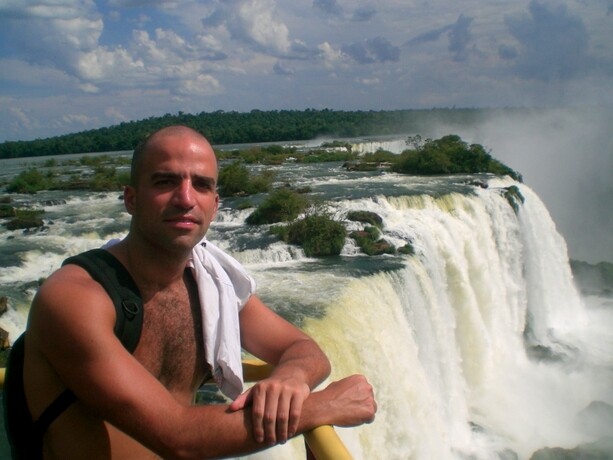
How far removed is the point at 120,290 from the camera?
→ 1646 millimetres

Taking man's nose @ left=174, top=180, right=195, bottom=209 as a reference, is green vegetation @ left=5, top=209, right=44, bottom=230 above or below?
below

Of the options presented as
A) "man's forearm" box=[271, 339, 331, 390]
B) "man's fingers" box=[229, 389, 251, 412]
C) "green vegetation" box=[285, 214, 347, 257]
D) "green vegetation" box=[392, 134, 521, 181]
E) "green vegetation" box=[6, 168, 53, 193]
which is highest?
"man's fingers" box=[229, 389, 251, 412]

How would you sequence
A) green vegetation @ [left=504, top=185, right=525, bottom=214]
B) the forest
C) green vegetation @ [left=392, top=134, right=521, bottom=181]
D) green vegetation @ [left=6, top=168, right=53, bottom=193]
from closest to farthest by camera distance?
green vegetation @ [left=504, top=185, right=525, bottom=214]
green vegetation @ [left=6, top=168, right=53, bottom=193]
green vegetation @ [left=392, top=134, right=521, bottom=181]
the forest

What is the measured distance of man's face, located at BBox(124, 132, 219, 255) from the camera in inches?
70.1

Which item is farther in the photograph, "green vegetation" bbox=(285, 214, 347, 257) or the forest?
the forest

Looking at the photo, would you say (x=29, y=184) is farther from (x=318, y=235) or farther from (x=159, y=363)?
Result: (x=159, y=363)

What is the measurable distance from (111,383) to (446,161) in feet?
70.6

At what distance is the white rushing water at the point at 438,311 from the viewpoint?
7477mm

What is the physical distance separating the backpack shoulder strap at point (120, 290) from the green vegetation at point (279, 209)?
11303 mm

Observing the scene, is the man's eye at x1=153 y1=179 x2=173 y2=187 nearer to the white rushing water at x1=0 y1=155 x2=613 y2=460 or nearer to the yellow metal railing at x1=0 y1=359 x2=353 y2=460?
the yellow metal railing at x1=0 y1=359 x2=353 y2=460

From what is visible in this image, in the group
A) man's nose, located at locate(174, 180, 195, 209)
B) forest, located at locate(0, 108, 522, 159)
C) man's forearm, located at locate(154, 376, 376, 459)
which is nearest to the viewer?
man's forearm, located at locate(154, 376, 376, 459)

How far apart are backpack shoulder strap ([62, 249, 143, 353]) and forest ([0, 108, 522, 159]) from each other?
3541 centimetres

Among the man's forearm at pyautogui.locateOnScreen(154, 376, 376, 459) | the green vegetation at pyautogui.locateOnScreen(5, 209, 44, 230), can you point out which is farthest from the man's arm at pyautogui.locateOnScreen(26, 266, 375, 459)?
the green vegetation at pyautogui.locateOnScreen(5, 209, 44, 230)

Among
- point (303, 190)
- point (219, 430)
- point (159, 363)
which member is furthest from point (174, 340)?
point (303, 190)
